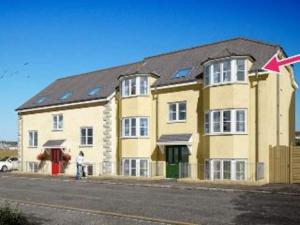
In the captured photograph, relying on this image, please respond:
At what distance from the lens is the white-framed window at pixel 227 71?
26.0 m

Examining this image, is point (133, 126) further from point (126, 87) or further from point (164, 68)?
point (164, 68)

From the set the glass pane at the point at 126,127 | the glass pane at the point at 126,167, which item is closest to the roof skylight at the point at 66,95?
the glass pane at the point at 126,127

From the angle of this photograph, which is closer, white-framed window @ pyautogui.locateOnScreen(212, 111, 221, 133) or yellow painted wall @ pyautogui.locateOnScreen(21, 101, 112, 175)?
white-framed window @ pyautogui.locateOnScreen(212, 111, 221, 133)

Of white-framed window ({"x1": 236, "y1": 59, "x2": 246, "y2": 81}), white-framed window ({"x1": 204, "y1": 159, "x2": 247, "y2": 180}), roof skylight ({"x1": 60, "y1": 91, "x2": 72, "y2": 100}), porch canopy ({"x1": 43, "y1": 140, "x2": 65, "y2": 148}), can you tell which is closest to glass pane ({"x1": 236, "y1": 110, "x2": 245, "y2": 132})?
white-framed window ({"x1": 204, "y1": 159, "x2": 247, "y2": 180})

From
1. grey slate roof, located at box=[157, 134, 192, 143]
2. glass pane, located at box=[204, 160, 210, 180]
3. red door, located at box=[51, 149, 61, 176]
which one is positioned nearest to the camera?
glass pane, located at box=[204, 160, 210, 180]

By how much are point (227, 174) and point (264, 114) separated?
159 inches

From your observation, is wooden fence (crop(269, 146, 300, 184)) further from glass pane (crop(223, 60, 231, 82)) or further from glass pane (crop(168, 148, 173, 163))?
glass pane (crop(168, 148, 173, 163))

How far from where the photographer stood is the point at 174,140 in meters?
29.0

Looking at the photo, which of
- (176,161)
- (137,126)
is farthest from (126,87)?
(176,161)

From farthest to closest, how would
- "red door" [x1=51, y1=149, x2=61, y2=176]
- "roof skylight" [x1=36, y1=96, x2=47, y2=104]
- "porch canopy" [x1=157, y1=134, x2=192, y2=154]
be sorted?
"roof skylight" [x1=36, y1=96, x2=47, y2=104]
"red door" [x1=51, y1=149, x2=61, y2=176]
"porch canopy" [x1=157, y1=134, x2=192, y2=154]

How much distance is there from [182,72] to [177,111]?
282 cm

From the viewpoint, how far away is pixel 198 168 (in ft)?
92.8

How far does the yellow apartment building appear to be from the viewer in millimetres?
25953

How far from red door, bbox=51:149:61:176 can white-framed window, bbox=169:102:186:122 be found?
11552 mm
